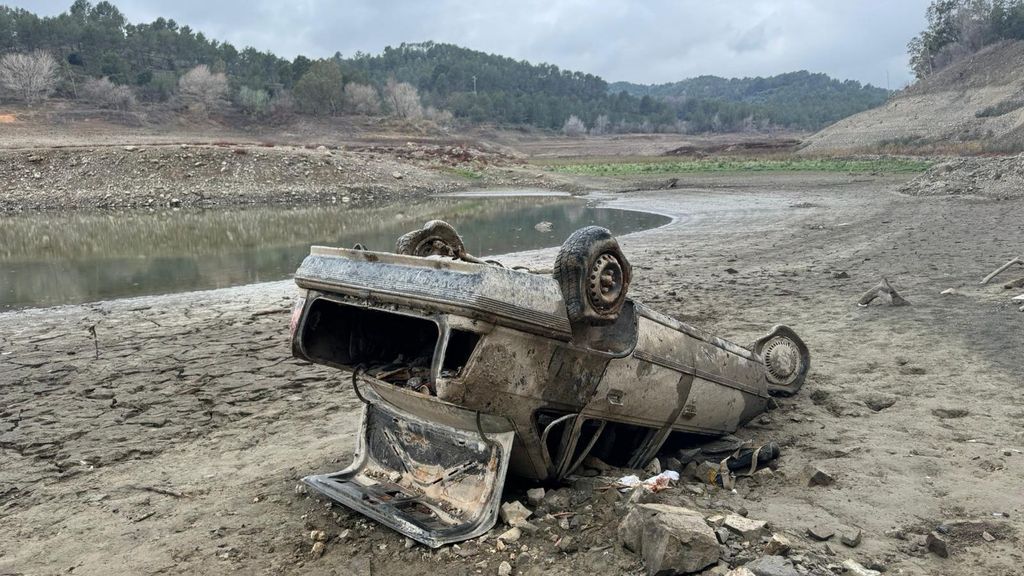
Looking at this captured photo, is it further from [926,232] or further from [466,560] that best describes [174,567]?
[926,232]

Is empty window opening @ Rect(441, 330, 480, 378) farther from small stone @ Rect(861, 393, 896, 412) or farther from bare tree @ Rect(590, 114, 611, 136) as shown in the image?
bare tree @ Rect(590, 114, 611, 136)

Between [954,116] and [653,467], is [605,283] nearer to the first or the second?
[653,467]

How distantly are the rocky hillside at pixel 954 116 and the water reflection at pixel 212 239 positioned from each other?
27.8m

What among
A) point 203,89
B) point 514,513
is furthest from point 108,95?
point 514,513

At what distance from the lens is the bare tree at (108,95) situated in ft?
196

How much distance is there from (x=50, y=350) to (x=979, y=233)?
48.1 feet

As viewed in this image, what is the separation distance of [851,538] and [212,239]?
18202 millimetres

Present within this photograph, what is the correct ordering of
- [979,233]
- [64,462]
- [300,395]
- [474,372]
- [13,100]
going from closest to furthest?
[474,372] < [64,462] < [300,395] < [979,233] < [13,100]

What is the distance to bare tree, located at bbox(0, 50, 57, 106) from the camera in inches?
2259

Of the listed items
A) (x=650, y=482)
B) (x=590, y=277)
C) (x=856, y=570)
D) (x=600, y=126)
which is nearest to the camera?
(x=856, y=570)

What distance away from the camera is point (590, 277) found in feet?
11.6

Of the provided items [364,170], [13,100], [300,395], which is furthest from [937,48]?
[300,395]

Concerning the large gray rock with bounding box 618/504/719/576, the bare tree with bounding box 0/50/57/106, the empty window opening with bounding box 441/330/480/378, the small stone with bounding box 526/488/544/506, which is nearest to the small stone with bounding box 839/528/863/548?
the large gray rock with bounding box 618/504/719/576

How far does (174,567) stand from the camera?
3646 mm
